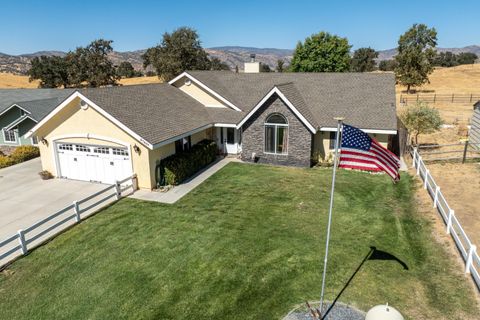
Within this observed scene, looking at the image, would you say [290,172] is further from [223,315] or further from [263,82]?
[223,315]

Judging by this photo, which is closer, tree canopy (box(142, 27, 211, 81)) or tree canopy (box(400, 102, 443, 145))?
tree canopy (box(400, 102, 443, 145))

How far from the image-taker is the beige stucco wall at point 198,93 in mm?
25969

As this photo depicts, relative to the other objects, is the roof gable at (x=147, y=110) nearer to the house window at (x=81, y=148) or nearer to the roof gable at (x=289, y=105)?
the house window at (x=81, y=148)

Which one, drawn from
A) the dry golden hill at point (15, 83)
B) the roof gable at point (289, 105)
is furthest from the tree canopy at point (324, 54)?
the dry golden hill at point (15, 83)

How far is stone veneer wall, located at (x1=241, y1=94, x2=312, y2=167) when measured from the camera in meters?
21.6

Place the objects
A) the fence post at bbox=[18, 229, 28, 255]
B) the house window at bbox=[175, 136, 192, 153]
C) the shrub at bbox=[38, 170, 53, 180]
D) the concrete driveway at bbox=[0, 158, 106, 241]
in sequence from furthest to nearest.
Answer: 1. the house window at bbox=[175, 136, 192, 153]
2. the shrub at bbox=[38, 170, 53, 180]
3. the concrete driveway at bbox=[0, 158, 106, 241]
4. the fence post at bbox=[18, 229, 28, 255]

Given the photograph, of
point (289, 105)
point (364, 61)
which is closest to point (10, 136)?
point (289, 105)

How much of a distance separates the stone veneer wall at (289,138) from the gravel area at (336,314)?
13.5 metres

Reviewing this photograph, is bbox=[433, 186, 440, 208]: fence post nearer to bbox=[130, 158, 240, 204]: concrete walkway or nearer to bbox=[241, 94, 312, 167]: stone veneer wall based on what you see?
bbox=[241, 94, 312, 167]: stone veneer wall

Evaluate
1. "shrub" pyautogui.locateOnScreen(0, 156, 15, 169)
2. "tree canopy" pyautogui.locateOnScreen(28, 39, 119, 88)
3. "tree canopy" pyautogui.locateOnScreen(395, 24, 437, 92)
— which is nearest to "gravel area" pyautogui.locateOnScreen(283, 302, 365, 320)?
"shrub" pyautogui.locateOnScreen(0, 156, 15, 169)

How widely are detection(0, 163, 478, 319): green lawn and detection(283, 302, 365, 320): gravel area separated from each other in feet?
0.80

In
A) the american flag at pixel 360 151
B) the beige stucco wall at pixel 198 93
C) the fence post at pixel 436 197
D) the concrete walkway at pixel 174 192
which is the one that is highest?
the beige stucco wall at pixel 198 93

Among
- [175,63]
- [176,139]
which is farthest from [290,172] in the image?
[175,63]

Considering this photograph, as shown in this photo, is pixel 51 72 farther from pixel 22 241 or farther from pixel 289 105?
pixel 22 241
